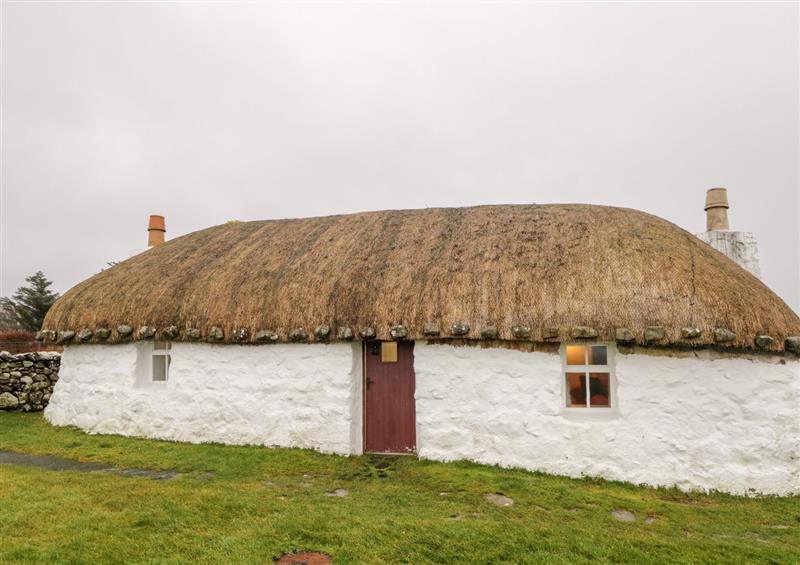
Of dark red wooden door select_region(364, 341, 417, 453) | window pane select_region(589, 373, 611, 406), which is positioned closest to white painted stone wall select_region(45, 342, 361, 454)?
dark red wooden door select_region(364, 341, 417, 453)

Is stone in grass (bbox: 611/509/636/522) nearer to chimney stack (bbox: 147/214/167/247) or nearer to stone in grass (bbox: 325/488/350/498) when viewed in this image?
stone in grass (bbox: 325/488/350/498)

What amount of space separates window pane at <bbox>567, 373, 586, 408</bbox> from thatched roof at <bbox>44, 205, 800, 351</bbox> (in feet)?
3.36

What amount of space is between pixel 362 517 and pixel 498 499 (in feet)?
7.31

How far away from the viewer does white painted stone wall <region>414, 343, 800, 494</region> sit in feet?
26.7

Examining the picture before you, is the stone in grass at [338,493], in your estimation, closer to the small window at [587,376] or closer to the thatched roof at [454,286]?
the thatched roof at [454,286]

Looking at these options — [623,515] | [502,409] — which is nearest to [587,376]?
[502,409]

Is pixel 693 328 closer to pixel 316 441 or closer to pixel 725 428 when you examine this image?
pixel 725 428

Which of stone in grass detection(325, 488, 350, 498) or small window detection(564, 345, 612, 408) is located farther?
small window detection(564, 345, 612, 408)

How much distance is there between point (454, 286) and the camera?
9789 millimetres

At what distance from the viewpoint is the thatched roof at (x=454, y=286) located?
28.5ft

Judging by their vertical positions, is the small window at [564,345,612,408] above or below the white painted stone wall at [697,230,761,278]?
below

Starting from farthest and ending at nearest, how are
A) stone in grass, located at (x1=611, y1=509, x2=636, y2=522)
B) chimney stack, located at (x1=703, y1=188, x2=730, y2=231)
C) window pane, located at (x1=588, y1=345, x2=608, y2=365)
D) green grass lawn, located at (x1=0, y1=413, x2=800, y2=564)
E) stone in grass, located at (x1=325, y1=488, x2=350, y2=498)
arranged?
chimney stack, located at (x1=703, y1=188, x2=730, y2=231), window pane, located at (x1=588, y1=345, x2=608, y2=365), stone in grass, located at (x1=325, y1=488, x2=350, y2=498), stone in grass, located at (x1=611, y1=509, x2=636, y2=522), green grass lawn, located at (x1=0, y1=413, x2=800, y2=564)

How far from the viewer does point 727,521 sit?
7000 mm

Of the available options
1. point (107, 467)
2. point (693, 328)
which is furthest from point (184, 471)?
point (693, 328)
